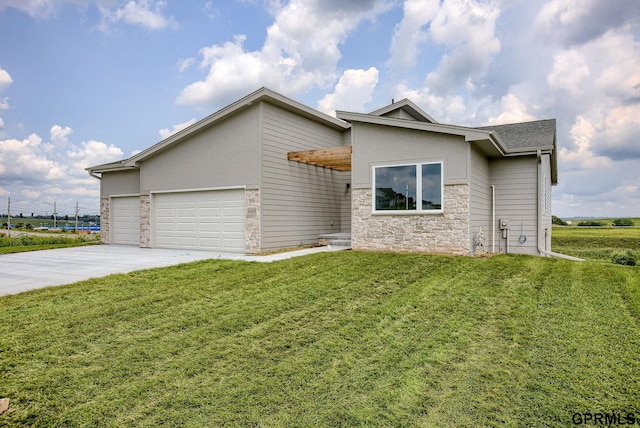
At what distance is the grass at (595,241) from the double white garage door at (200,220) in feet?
55.2

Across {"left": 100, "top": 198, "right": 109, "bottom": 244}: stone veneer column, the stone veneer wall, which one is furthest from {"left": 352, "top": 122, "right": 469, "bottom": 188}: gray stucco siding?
{"left": 100, "top": 198, "right": 109, "bottom": 244}: stone veneer column

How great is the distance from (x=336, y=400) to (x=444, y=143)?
27.4 ft

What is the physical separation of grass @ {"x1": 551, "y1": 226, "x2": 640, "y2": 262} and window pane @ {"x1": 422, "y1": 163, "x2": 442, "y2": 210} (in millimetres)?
12985

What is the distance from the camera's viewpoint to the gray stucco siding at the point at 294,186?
1172cm

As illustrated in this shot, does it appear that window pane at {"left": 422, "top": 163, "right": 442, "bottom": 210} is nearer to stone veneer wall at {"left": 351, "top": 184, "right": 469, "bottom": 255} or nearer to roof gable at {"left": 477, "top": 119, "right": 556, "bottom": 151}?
stone veneer wall at {"left": 351, "top": 184, "right": 469, "bottom": 255}

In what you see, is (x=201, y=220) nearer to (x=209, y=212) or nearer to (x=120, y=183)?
(x=209, y=212)

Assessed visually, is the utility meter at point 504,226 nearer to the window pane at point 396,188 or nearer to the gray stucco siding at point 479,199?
the gray stucco siding at point 479,199

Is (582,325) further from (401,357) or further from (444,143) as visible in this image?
(444,143)

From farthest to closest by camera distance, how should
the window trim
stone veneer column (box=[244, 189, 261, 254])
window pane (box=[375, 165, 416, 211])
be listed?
1. stone veneer column (box=[244, 189, 261, 254])
2. window pane (box=[375, 165, 416, 211])
3. the window trim

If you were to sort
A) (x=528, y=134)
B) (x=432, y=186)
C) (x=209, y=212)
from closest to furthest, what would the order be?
(x=432, y=186) < (x=528, y=134) < (x=209, y=212)

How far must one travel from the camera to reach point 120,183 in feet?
52.9

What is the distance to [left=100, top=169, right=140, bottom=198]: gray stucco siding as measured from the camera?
15.7 meters

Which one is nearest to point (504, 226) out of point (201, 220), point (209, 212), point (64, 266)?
point (209, 212)

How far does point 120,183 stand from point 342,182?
31.6 feet
